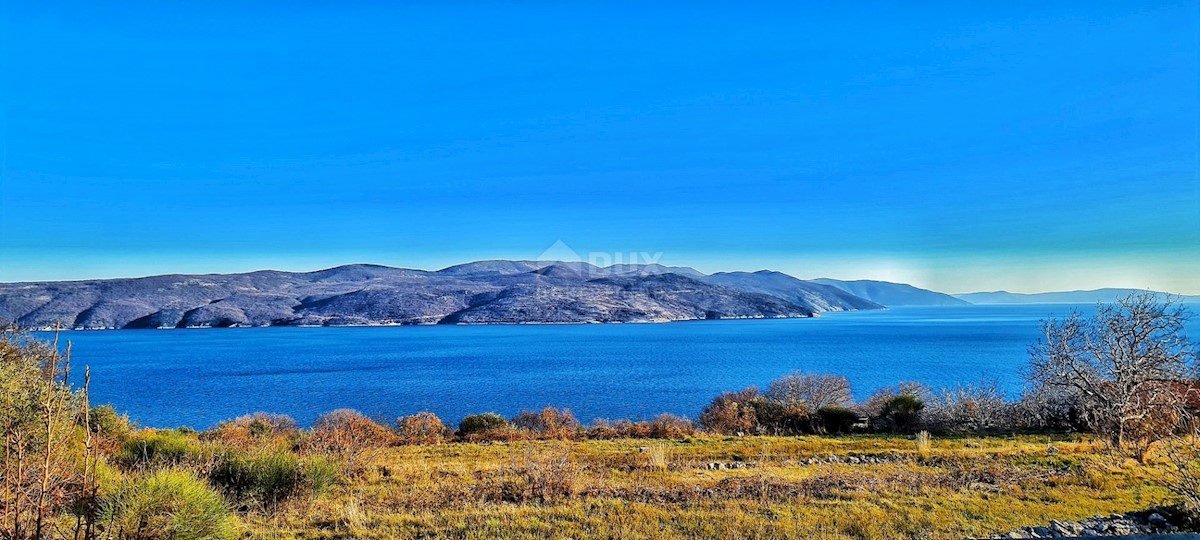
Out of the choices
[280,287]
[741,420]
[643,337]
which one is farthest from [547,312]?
[741,420]

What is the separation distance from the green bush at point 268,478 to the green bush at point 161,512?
2284 mm

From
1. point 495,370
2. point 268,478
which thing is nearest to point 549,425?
point 268,478

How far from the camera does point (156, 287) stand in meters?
142

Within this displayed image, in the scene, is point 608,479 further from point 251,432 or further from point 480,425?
point 251,432

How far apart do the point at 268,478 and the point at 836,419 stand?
14316mm

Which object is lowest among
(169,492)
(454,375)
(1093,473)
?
(454,375)

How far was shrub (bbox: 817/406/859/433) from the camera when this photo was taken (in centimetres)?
1645

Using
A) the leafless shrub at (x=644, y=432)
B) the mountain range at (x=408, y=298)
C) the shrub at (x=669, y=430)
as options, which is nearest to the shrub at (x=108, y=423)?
the leafless shrub at (x=644, y=432)

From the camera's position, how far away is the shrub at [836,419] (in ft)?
54.0

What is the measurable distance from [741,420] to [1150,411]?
349 inches

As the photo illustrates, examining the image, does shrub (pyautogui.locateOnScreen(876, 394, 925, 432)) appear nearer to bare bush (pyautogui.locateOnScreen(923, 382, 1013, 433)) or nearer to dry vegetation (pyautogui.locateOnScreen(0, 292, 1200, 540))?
bare bush (pyautogui.locateOnScreen(923, 382, 1013, 433))

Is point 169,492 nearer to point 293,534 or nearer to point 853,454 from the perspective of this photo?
point 293,534

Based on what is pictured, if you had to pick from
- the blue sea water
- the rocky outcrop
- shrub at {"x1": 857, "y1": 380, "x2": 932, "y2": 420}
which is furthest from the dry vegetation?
the blue sea water

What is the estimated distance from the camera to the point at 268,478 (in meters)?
6.17
